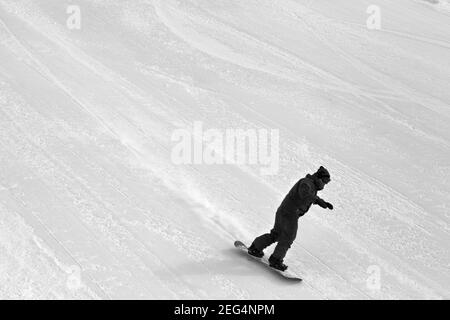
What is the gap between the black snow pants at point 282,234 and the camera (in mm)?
8516

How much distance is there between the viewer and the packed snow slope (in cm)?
874

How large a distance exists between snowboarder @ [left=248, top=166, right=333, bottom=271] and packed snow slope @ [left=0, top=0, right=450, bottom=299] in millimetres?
262

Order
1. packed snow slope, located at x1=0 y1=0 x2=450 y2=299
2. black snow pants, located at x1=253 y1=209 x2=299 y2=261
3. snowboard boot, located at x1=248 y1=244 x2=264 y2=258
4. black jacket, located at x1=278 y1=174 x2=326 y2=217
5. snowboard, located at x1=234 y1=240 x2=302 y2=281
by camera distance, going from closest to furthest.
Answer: black jacket, located at x1=278 y1=174 x2=326 y2=217 → black snow pants, located at x1=253 y1=209 x2=299 y2=261 → snowboard, located at x1=234 y1=240 x2=302 y2=281 → packed snow slope, located at x1=0 y1=0 x2=450 y2=299 → snowboard boot, located at x1=248 y1=244 x2=264 y2=258

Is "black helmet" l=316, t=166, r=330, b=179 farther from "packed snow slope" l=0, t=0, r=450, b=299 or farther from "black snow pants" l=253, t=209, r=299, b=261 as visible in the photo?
"packed snow slope" l=0, t=0, r=450, b=299

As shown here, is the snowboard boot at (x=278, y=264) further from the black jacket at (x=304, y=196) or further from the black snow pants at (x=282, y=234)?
the black jacket at (x=304, y=196)

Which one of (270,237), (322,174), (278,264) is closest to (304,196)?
(322,174)

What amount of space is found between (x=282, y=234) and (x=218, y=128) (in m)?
4.11

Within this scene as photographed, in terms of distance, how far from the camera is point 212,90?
1359cm

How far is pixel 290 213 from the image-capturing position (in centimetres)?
848

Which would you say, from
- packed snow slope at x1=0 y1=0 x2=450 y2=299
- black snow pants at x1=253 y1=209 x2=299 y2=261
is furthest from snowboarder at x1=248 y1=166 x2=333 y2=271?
packed snow slope at x1=0 y1=0 x2=450 y2=299

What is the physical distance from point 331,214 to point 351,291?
6.19ft

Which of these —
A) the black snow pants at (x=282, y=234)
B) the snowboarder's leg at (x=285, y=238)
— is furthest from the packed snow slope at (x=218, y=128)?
the black snow pants at (x=282, y=234)

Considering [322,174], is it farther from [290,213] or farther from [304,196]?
[290,213]

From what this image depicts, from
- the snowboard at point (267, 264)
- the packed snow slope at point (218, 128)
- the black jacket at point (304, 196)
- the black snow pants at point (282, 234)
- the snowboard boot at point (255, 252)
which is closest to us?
the black jacket at point (304, 196)
